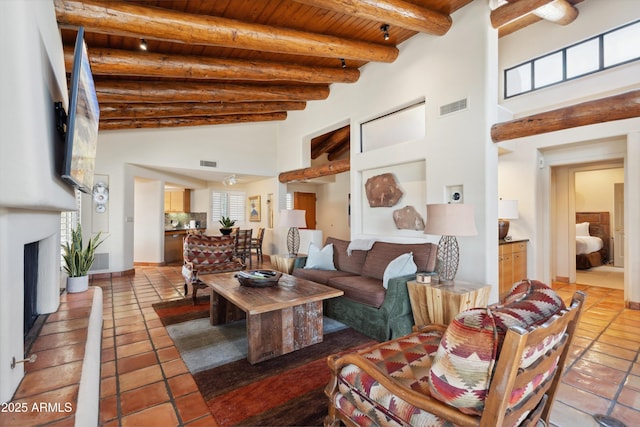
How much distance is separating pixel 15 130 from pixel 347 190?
325 inches

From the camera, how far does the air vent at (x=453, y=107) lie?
11.9 feet

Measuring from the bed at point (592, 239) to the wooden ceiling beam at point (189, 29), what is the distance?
6.57m

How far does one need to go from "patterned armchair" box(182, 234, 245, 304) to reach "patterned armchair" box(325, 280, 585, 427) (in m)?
3.44

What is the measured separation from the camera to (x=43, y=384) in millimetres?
1354

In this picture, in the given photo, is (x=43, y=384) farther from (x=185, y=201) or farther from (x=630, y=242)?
(x=185, y=201)

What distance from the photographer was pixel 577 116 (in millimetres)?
2803

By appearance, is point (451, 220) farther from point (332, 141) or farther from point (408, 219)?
point (332, 141)

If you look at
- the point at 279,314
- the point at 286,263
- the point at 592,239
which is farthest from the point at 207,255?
the point at 592,239

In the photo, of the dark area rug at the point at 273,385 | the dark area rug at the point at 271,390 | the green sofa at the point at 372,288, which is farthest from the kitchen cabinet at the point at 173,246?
the dark area rug at the point at 271,390

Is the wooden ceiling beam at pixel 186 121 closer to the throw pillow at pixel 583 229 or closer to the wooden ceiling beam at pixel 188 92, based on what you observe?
the wooden ceiling beam at pixel 188 92

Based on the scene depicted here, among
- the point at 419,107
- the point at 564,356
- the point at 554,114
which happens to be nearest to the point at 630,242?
the point at 554,114

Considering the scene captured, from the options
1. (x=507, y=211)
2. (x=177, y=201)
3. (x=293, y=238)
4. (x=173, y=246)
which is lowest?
(x=173, y=246)

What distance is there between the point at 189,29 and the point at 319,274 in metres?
3.19

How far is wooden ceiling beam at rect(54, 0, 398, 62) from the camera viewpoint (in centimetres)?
274
